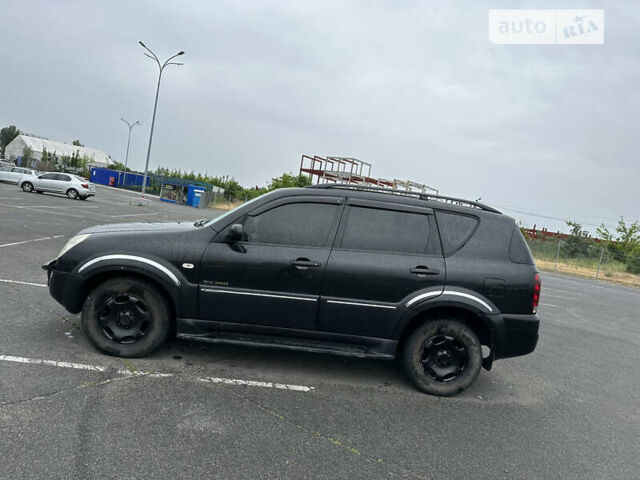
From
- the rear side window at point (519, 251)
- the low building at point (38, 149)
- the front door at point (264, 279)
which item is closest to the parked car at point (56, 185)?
the front door at point (264, 279)

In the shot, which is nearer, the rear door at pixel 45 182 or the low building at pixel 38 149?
the rear door at pixel 45 182

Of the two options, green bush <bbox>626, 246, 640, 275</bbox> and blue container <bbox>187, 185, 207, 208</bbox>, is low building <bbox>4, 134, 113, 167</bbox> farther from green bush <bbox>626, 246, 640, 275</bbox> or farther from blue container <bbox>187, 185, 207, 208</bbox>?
green bush <bbox>626, 246, 640, 275</bbox>

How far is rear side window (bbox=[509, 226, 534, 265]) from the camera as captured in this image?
4234mm

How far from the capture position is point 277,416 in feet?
11.3

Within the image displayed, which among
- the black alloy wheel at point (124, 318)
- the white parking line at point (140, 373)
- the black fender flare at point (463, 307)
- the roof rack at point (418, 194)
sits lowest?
the white parking line at point (140, 373)

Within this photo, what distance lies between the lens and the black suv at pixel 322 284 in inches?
160

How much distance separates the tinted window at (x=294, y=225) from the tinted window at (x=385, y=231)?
0.19 m

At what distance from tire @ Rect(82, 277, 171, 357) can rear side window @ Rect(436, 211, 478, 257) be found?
2613mm

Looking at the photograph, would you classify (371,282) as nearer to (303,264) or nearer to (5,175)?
(303,264)

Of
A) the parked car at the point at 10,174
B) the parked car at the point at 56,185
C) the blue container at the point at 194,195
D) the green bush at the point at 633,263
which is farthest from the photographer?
the blue container at the point at 194,195

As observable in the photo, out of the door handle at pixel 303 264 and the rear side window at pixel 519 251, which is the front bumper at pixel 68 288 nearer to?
the door handle at pixel 303 264

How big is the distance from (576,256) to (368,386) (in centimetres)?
2722

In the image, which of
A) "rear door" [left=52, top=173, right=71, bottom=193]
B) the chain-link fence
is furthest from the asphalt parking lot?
"rear door" [left=52, top=173, right=71, bottom=193]

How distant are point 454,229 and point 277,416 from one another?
2.28 metres
